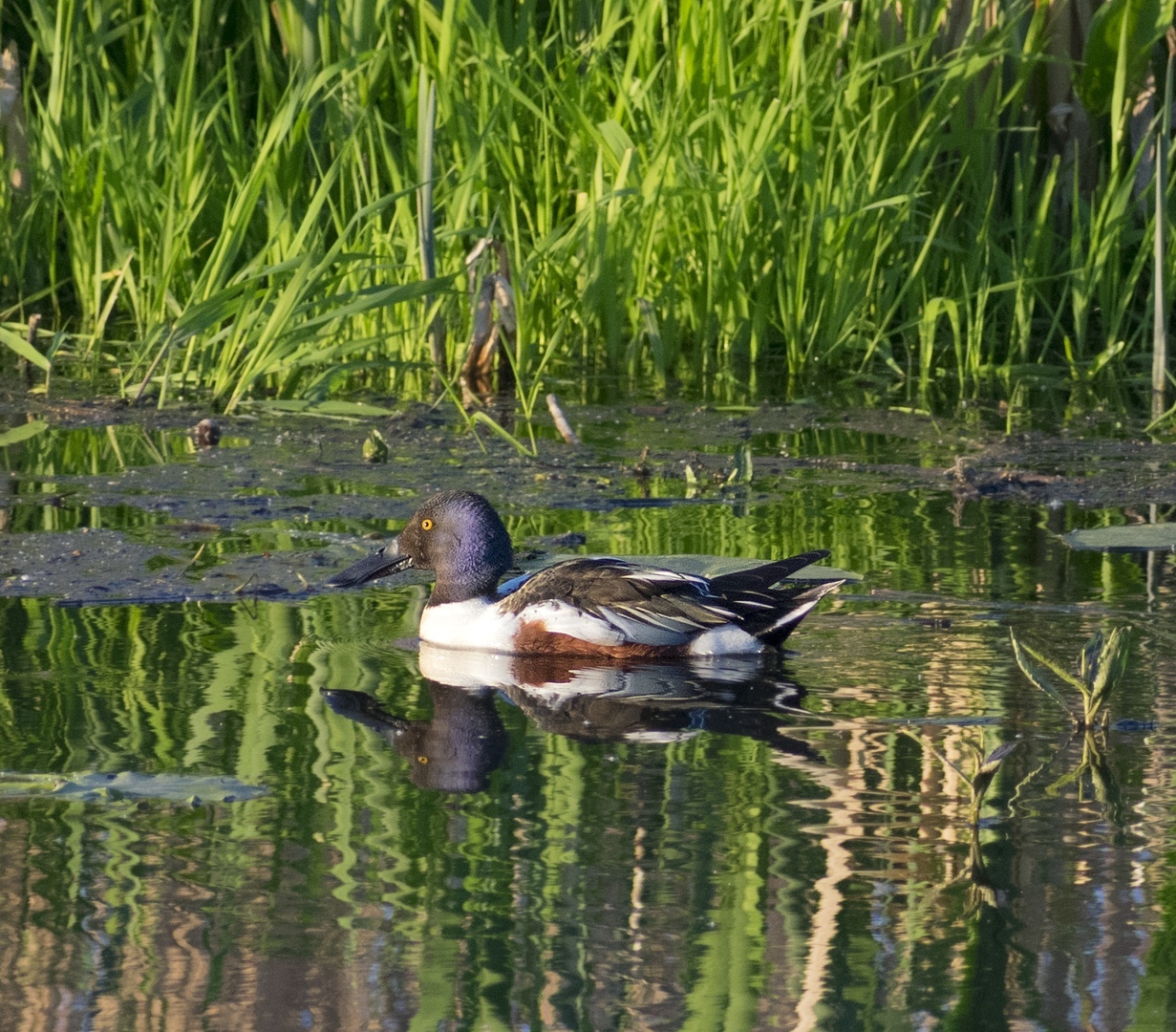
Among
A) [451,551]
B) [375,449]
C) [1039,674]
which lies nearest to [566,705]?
→ [451,551]

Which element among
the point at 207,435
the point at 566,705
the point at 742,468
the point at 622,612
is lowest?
the point at 566,705

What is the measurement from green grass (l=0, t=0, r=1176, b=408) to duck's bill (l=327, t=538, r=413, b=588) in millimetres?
2369

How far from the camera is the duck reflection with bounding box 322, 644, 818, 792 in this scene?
3.82 m

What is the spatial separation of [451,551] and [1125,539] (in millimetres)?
1906

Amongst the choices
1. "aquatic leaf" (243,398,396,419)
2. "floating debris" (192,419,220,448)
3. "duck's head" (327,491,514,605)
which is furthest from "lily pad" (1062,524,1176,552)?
"floating debris" (192,419,220,448)

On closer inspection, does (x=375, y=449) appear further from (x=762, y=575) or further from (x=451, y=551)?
(x=762, y=575)

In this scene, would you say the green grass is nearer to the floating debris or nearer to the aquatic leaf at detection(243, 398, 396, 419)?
the aquatic leaf at detection(243, 398, 396, 419)

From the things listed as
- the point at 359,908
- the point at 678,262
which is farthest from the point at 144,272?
the point at 359,908

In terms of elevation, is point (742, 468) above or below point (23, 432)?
below

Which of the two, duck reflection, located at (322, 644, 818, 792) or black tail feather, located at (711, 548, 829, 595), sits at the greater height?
black tail feather, located at (711, 548, 829, 595)

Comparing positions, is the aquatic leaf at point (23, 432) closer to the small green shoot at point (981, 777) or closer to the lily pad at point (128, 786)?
the lily pad at point (128, 786)

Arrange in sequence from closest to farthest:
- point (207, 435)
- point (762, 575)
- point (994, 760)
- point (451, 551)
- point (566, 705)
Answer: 1. point (994, 760)
2. point (566, 705)
3. point (762, 575)
4. point (451, 551)
5. point (207, 435)

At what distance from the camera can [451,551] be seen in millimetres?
4984

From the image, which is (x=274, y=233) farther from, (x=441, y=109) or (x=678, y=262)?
(x=678, y=262)
